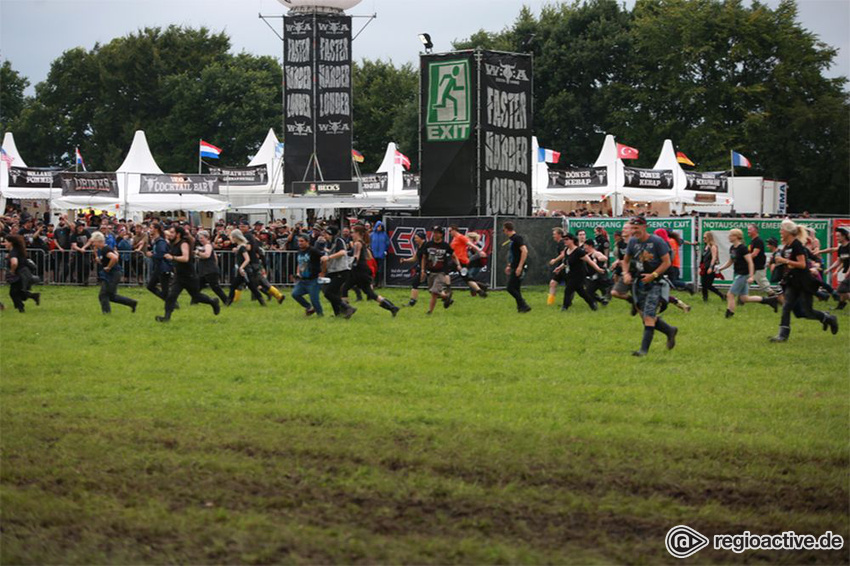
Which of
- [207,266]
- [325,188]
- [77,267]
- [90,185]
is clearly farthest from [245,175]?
[207,266]

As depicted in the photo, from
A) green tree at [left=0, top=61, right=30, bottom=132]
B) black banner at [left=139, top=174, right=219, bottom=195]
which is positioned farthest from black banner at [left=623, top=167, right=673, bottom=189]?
green tree at [left=0, top=61, right=30, bottom=132]

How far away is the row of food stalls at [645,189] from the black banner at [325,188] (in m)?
7.90

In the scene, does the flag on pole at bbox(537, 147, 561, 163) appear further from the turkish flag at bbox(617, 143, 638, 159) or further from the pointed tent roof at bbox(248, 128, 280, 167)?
the pointed tent roof at bbox(248, 128, 280, 167)

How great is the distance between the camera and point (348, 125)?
38625mm

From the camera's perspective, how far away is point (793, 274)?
50.3 ft

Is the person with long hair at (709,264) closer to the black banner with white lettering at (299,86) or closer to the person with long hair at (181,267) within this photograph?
the person with long hair at (181,267)

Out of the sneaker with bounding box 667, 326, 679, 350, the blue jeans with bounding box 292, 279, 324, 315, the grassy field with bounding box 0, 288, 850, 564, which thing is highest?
the blue jeans with bounding box 292, 279, 324, 315

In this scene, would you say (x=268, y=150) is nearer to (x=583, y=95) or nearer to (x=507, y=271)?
(x=583, y=95)

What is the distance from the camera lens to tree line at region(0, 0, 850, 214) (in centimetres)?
6462

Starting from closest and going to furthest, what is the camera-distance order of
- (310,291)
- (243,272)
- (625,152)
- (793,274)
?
(793,274) < (310,291) < (243,272) < (625,152)

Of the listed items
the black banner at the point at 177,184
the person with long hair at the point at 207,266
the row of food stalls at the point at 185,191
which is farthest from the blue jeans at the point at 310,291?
the black banner at the point at 177,184

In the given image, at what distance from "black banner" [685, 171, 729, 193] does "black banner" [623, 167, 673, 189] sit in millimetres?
1305

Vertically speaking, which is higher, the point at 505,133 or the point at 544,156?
the point at 544,156

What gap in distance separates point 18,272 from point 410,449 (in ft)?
44.5
